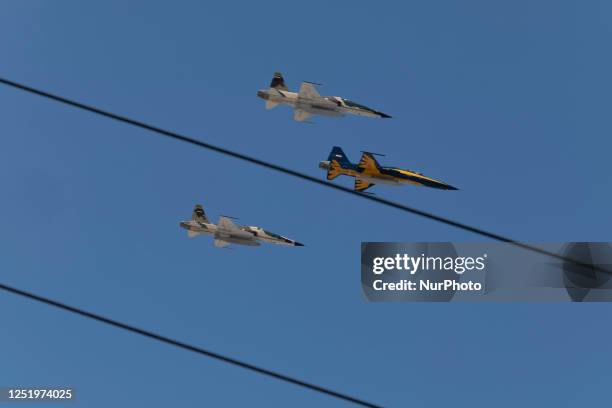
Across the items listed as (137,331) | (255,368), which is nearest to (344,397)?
(255,368)

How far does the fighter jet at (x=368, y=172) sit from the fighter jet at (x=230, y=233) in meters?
9.98

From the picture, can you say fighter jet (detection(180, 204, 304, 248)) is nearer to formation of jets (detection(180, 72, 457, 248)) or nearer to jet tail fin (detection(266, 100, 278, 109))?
formation of jets (detection(180, 72, 457, 248))

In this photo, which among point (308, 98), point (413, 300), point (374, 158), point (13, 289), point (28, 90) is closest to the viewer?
point (13, 289)

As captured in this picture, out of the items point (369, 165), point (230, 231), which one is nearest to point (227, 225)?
point (230, 231)

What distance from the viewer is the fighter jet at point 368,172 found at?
140m

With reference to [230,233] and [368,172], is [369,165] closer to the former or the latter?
[368,172]

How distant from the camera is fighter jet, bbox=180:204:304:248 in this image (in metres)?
144

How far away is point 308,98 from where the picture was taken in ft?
438

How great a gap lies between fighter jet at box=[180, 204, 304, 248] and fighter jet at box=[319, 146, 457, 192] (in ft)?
32.7

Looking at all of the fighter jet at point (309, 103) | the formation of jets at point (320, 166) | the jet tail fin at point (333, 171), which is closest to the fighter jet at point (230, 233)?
the formation of jets at point (320, 166)

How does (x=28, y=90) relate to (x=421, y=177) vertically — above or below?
below

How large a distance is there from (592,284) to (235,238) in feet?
147

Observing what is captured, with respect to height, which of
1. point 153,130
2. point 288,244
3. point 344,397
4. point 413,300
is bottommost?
point 344,397

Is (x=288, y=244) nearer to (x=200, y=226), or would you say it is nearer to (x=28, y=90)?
(x=200, y=226)
